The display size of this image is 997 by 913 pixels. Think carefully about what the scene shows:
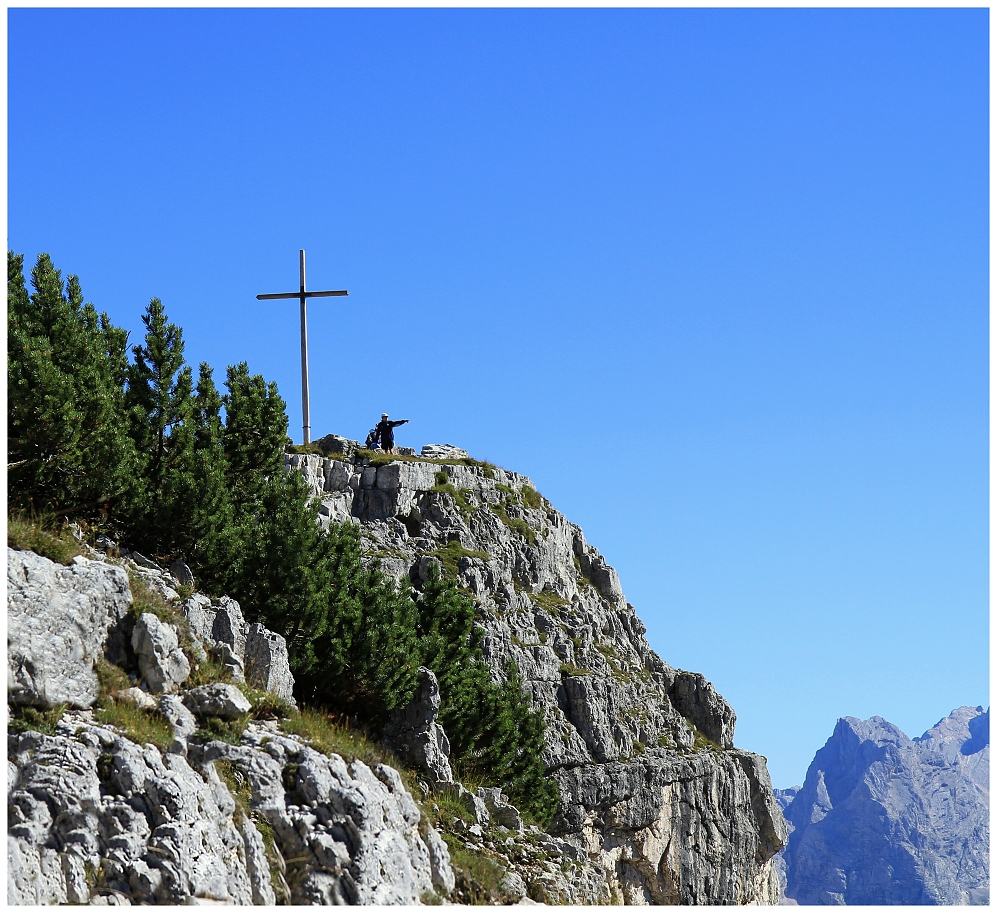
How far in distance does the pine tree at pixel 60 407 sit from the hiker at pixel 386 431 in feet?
84.4

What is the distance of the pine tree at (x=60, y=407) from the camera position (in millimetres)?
25219

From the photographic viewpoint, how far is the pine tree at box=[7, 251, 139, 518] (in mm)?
25219

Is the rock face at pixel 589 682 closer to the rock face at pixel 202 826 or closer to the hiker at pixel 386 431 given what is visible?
the hiker at pixel 386 431

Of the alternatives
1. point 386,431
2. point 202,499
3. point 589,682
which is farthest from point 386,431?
point 202,499

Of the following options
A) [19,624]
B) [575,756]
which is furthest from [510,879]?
[575,756]

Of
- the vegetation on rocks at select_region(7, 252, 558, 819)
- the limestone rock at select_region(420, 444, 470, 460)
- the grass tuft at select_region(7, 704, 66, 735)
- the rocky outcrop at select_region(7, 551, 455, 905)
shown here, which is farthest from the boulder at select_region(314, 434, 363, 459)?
the grass tuft at select_region(7, 704, 66, 735)

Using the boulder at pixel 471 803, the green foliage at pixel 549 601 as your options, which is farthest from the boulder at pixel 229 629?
the green foliage at pixel 549 601

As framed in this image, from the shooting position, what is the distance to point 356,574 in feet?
110

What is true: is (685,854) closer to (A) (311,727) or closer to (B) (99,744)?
(A) (311,727)

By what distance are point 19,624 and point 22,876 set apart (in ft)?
16.4

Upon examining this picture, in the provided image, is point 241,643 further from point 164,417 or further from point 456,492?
point 456,492

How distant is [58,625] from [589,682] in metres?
36.2

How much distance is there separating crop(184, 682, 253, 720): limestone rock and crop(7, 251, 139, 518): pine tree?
6.39 meters

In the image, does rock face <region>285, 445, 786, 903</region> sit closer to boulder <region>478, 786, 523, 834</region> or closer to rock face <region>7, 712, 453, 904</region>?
boulder <region>478, 786, 523, 834</region>
